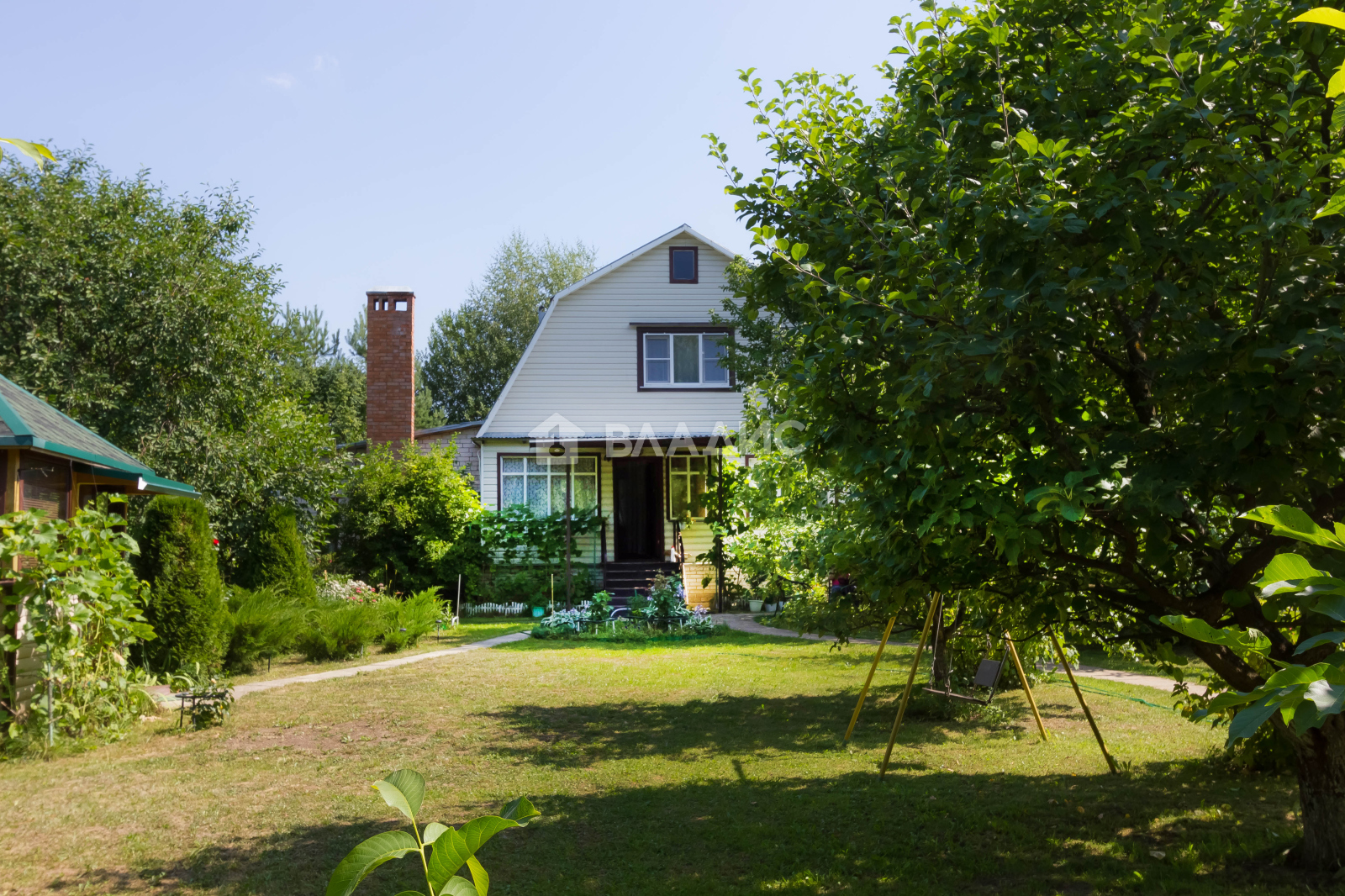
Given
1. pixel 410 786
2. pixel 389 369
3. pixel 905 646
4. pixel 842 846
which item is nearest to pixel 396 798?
pixel 410 786

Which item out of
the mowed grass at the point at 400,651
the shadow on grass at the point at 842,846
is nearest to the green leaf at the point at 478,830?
the shadow on grass at the point at 842,846

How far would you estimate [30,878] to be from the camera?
16.7 feet

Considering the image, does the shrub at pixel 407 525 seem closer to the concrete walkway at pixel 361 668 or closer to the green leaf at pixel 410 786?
the concrete walkway at pixel 361 668

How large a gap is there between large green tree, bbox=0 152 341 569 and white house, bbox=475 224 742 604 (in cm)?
655

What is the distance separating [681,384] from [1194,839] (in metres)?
17.1

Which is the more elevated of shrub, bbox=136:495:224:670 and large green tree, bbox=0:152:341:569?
large green tree, bbox=0:152:341:569

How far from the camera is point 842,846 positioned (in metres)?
5.68

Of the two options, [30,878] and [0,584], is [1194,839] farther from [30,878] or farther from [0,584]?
[0,584]

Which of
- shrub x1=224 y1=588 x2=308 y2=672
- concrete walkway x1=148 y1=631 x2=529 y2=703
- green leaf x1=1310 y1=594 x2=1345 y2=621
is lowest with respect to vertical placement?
concrete walkway x1=148 y1=631 x2=529 y2=703

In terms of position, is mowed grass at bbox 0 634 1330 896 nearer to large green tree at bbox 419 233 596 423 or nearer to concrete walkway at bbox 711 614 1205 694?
concrete walkway at bbox 711 614 1205 694

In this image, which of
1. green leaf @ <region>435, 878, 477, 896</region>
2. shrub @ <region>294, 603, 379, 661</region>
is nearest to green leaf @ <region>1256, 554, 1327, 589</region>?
green leaf @ <region>435, 878, 477, 896</region>

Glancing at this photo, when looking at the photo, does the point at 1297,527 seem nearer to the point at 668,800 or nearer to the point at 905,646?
the point at 668,800

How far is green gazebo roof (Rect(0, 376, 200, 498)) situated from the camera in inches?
320

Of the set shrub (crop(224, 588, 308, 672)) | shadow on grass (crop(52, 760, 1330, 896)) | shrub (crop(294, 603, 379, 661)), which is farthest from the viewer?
shrub (crop(294, 603, 379, 661))
